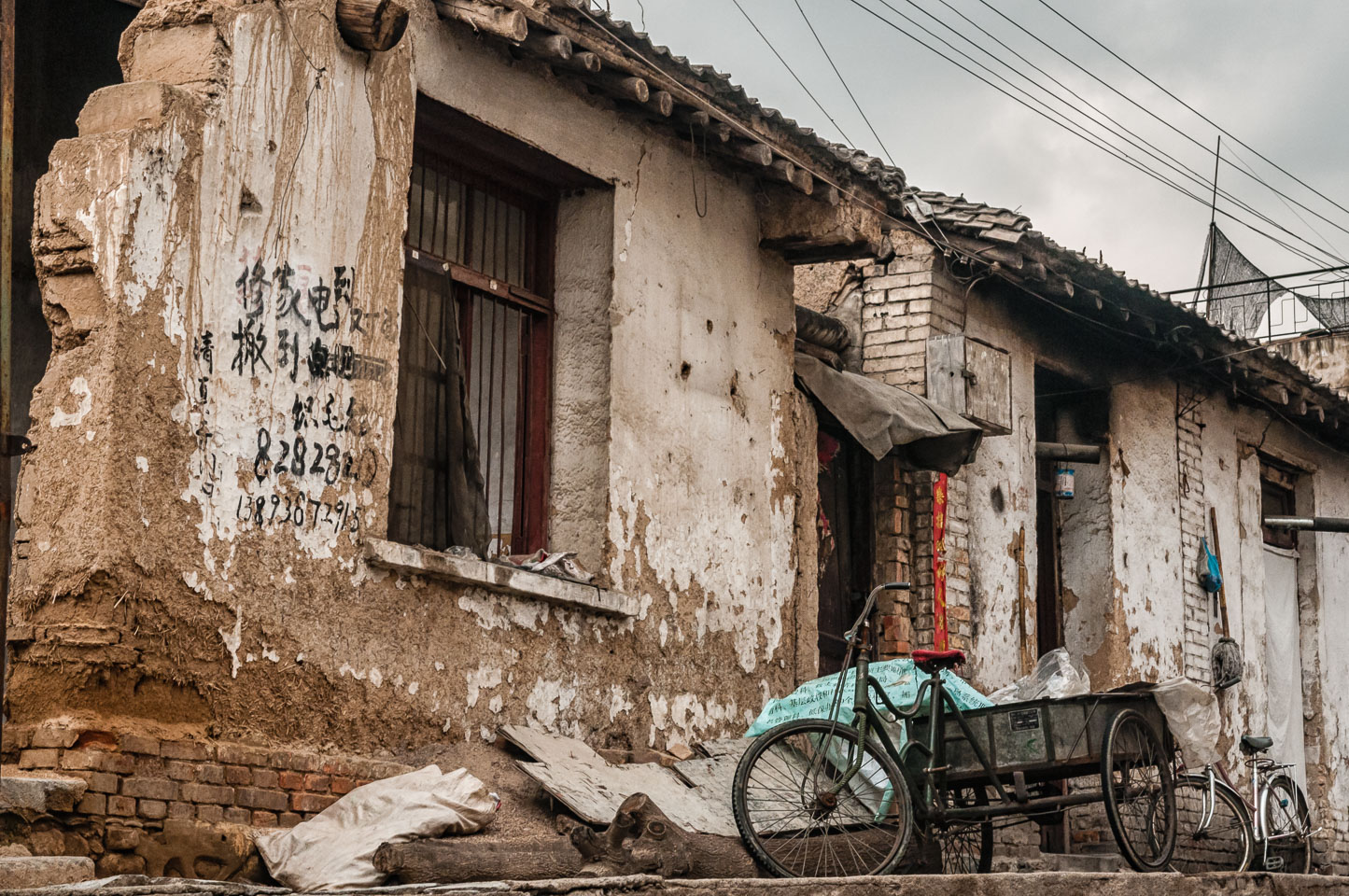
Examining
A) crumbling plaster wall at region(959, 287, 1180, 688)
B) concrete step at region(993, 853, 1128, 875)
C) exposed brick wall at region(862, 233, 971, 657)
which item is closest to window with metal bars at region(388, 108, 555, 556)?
exposed brick wall at region(862, 233, 971, 657)

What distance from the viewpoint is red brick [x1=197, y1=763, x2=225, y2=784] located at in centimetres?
526

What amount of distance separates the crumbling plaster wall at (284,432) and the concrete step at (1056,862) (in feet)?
7.48

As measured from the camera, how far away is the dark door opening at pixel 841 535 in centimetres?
984

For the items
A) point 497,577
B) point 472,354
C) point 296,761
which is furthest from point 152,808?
point 472,354

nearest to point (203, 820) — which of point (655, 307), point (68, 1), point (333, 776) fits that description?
point (333, 776)

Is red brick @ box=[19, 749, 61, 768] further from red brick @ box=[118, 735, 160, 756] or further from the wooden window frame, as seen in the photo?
the wooden window frame

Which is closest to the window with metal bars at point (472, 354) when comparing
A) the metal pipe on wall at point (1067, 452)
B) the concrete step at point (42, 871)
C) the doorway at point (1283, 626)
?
the concrete step at point (42, 871)

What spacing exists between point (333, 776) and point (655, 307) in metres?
3.10

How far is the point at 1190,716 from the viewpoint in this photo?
711 centimetres

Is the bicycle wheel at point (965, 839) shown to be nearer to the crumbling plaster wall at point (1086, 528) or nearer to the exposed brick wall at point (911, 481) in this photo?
the exposed brick wall at point (911, 481)

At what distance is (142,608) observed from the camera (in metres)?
5.16

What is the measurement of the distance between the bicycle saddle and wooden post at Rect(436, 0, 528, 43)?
317 cm

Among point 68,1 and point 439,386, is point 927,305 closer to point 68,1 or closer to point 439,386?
point 439,386

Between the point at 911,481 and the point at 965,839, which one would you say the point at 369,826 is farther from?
the point at 911,481
